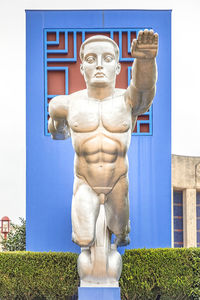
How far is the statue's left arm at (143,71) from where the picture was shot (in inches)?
243

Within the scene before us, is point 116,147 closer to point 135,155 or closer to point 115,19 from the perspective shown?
point 135,155

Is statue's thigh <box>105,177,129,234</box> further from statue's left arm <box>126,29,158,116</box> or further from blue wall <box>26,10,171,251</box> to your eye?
blue wall <box>26,10,171,251</box>

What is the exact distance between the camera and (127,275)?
9.98 metres

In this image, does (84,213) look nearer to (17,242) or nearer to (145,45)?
(145,45)

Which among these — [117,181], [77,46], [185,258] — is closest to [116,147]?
[117,181]

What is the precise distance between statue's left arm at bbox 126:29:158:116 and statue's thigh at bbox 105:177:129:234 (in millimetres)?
914

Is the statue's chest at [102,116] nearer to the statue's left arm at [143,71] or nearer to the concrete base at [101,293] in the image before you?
the statue's left arm at [143,71]

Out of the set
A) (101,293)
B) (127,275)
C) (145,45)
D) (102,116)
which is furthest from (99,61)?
(127,275)

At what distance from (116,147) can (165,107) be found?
4494 mm

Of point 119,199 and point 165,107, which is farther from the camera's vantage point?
point 165,107

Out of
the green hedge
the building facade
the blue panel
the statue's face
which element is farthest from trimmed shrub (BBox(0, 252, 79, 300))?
the blue panel

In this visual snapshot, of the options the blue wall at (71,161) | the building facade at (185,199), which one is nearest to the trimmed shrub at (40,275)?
the blue wall at (71,161)

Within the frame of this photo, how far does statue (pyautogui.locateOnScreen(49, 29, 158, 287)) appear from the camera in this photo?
684 cm

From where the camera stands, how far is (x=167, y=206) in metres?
10.8
